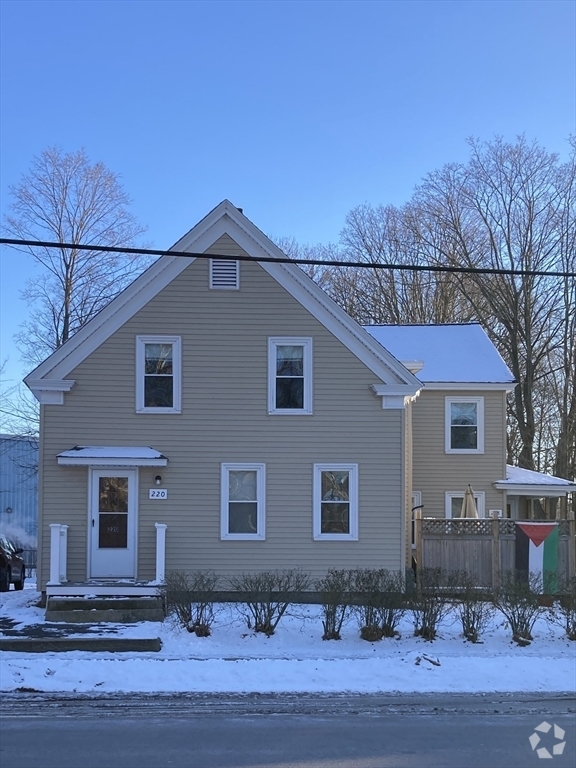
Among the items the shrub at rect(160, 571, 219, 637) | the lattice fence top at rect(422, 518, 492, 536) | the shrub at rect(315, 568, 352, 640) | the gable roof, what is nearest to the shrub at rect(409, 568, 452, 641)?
the shrub at rect(315, 568, 352, 640)

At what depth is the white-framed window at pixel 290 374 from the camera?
57.9 feet

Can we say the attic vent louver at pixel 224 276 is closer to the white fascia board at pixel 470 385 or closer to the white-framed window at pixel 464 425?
the white fascia board at pixel 470 385

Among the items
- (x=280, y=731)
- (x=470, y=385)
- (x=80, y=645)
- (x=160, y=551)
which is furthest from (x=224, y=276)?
(x=280, y=731)

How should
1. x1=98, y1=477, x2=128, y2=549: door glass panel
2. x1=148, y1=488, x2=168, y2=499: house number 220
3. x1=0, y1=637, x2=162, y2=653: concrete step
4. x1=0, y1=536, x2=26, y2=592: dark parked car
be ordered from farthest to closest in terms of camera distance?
x1=0, y1=536, x2=26, y2=592: dark parked car, x1=148, y1=488, x2=168, y2=499: house number 220, x1=98, y1=477, x2=128, y2=549: door glass panel, x1=0, y1=637, x2=162, y2=653: concrete step

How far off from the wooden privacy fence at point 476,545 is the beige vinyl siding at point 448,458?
19.7ft

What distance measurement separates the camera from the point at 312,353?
696 inches

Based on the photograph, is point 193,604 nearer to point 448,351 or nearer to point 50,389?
point 50,389

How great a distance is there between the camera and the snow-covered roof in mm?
23891

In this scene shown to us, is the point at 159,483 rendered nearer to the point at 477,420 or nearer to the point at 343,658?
the point at 343,658

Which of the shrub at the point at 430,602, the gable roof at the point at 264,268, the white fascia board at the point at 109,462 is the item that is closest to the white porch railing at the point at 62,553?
the white fascia board at the point at 109,462

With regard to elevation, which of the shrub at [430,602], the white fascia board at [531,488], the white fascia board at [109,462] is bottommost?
the shrub at [430,602]


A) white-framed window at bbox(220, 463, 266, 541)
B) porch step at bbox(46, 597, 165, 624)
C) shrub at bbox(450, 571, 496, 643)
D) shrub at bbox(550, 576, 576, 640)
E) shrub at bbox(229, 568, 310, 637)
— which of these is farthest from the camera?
white-framed window at bbox(220, 463, 266, 541)

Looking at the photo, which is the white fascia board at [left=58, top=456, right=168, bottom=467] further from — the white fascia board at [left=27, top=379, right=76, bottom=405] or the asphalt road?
the asphalt road

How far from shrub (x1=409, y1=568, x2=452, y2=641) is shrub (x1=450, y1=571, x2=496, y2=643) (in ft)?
0.95
